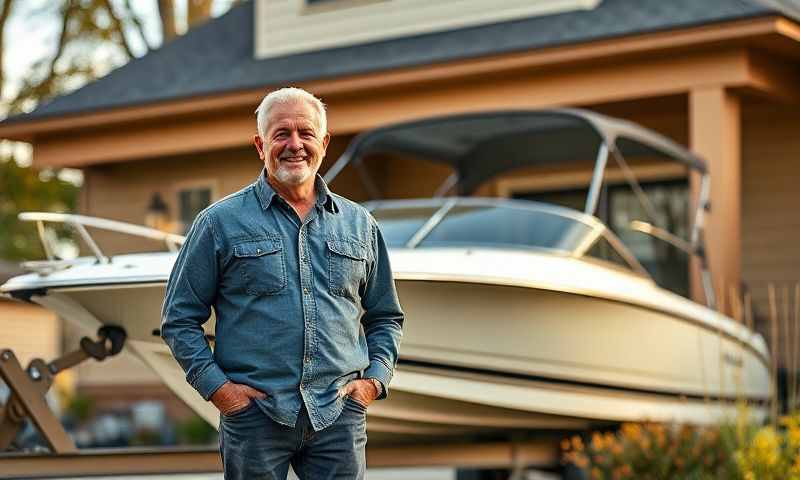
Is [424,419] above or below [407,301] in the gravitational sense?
below

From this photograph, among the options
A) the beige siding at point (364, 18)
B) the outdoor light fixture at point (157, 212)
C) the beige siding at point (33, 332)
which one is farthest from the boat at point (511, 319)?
the beige siding at point (33, 332)

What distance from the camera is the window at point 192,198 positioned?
14.7 m

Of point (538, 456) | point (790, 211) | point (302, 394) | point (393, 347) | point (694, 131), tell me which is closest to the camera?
point (302, 394)

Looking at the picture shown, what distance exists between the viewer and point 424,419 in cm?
735

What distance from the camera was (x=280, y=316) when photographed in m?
3.71

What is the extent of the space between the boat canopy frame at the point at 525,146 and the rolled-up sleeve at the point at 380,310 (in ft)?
13.7

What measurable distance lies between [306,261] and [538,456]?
465 cm

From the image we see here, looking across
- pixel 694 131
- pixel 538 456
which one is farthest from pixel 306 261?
pixel 694 131

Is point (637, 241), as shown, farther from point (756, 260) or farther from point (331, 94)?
point (331, 94)

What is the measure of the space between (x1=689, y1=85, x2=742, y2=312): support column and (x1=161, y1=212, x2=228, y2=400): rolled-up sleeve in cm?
675

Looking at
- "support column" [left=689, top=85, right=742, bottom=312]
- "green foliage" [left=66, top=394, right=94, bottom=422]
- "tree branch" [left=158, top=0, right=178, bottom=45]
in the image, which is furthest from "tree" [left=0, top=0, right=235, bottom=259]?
"support column" [left=689, top=85, right=742, bottom=312]

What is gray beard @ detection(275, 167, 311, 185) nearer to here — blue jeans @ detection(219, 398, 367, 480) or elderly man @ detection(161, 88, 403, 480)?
elderly man @ detection(161, 88, 403, 480)

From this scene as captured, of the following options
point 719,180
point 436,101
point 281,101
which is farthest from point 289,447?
point 436,101

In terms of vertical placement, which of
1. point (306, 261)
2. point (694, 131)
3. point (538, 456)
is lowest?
point (538, 456)
